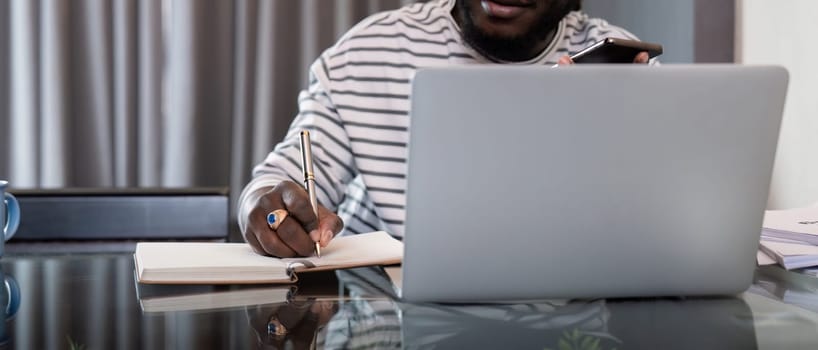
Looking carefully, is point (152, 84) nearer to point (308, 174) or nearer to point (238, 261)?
point (308, 174)

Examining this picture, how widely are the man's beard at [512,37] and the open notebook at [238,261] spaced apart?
1.96 ft

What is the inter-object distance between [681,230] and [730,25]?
1.55m

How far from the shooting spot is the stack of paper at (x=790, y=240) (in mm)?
875

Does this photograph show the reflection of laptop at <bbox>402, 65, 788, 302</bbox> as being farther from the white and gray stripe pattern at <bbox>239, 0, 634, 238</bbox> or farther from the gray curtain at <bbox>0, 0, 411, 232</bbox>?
the gray curtain at <bbox>0, 0, 411, 232</bbox>

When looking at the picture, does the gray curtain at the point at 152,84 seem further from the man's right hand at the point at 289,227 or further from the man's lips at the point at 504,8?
the man's right hand at the point at 289,227

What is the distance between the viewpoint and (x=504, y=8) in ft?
4.90

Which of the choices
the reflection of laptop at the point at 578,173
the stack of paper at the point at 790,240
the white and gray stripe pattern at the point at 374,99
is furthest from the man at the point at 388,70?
the reflection of laptop at the point at 578,173

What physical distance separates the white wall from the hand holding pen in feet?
3.80

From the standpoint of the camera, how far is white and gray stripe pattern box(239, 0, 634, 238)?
1.45 meters

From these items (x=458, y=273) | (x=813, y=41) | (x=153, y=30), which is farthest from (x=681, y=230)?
(x=153, y=30)

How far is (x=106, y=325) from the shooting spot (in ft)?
1.96

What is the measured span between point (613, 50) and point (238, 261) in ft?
1.38

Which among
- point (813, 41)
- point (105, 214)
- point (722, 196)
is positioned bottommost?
point (105, 214)

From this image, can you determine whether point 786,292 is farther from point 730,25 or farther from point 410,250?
point 730,25
